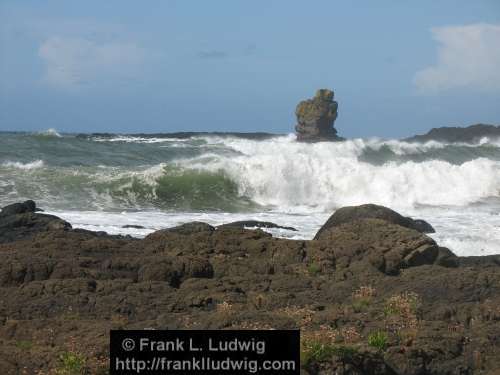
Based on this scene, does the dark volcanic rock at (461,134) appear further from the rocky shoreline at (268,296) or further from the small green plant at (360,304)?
the small green plant at (360,304)

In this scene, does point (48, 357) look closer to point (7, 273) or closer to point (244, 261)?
point (7, 273)

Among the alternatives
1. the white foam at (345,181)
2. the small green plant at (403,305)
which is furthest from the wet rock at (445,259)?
the white foam at (345,181)

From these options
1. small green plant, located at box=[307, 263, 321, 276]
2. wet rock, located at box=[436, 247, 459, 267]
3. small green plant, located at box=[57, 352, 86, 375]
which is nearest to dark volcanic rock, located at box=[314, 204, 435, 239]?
wet rock, located at box=[436, 247, 459, 267]

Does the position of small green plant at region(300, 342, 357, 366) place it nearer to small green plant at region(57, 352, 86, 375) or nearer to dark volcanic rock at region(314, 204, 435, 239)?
small green plant at region(57, 352, 86, 375)

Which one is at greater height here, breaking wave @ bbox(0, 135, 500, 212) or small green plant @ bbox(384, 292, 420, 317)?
breaking wave @ bbox(0, 135, 500, 212)

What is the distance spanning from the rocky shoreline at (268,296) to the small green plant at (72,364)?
0.02 meters

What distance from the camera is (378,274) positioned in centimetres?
1084

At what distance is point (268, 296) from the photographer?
31.8 ft

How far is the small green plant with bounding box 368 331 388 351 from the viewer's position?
7696 mm

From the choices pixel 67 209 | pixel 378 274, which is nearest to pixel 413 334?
pixel 378 274

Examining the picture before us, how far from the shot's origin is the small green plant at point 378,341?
7.70 meters

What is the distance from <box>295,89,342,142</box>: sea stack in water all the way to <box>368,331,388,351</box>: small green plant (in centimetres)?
5993

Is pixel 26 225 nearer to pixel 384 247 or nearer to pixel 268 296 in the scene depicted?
pixel 384 247

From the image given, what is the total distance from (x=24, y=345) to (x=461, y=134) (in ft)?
248
